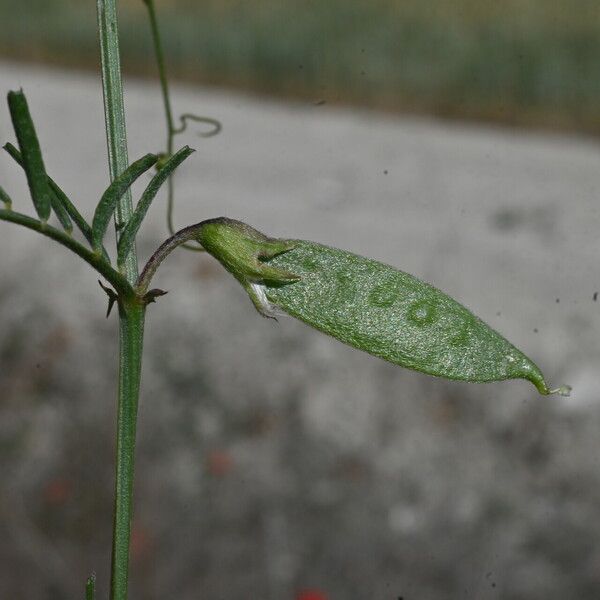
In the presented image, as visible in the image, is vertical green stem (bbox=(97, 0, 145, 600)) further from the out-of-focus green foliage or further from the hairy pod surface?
the out-of-focus green foliage

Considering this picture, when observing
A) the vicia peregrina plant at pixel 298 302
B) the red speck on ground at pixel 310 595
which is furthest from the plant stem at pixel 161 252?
the red speck on ground at pixel 310 595

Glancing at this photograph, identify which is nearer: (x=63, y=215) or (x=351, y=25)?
(x=63, y=215)

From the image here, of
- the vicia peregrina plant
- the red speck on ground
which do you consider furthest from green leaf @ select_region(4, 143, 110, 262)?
the red speck on ground

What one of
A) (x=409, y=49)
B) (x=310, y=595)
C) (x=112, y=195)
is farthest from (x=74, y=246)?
(x=409, y=49)

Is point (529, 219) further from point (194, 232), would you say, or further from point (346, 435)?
point (194, 232)

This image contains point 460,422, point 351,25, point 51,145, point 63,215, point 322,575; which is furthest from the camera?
point 51,145

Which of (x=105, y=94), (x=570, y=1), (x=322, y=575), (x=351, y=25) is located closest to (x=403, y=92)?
(x=351, y=25)

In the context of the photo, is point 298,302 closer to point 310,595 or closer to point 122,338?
point 122,338
